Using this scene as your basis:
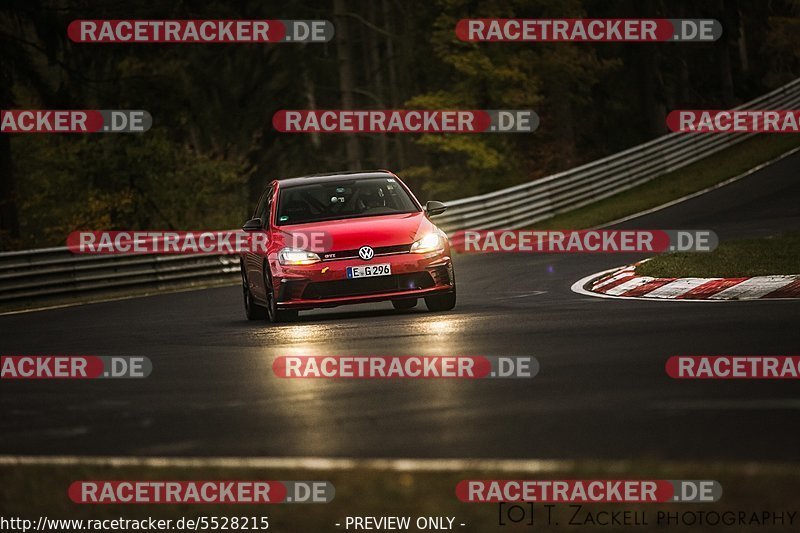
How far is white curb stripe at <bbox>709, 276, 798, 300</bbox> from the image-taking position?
52.1 feet

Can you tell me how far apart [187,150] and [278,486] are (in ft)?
147

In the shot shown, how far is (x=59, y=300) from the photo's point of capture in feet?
82.9

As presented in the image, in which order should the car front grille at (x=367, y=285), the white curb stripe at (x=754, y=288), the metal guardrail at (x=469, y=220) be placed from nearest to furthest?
the white curb stripe at (x=754, y=288) → the car front grille at (x=367, y=285) → the metal guardrail at (x=469, y=220)

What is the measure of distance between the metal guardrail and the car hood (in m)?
9.11

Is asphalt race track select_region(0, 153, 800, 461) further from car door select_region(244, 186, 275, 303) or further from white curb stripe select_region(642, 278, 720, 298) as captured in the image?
white curb stripe select_region(642, 278, 720, 298)

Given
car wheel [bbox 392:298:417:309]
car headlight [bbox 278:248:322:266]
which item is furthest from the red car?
car wheel [bbox 392:298:417:309]

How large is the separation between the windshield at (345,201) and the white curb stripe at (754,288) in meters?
3.62

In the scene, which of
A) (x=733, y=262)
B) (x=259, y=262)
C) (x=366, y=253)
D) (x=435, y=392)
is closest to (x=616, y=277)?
(x=733, y=262)

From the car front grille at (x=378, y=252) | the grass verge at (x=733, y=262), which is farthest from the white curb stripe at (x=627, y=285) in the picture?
the car front grille at (x=378, y=252)

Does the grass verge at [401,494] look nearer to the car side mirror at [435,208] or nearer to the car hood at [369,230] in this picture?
the car hood at [369,230]

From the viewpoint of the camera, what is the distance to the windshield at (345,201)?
683 inches

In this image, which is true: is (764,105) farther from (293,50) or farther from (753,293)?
(753,293)

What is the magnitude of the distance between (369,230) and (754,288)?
410 centimetres

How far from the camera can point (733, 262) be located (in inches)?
723
